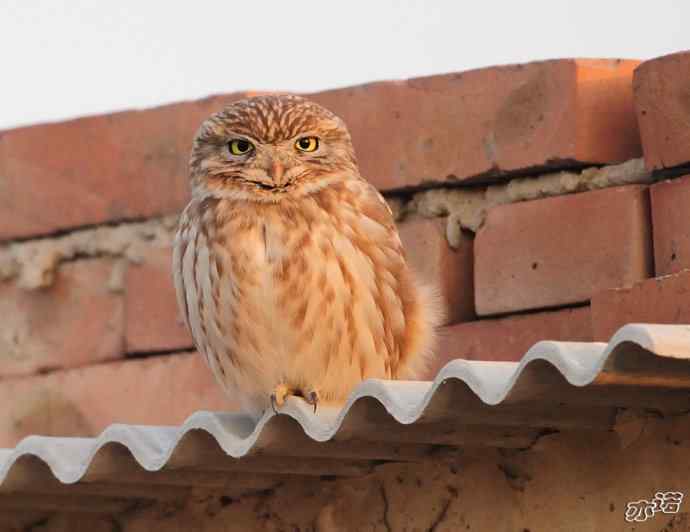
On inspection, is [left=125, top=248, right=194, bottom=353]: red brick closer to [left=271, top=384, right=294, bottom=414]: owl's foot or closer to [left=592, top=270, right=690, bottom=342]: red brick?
[left=271, top=384, right=294, bottom=414]: owl's foot

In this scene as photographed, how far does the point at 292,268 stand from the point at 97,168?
4.91 feet

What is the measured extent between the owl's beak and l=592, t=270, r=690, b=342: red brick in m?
0.72

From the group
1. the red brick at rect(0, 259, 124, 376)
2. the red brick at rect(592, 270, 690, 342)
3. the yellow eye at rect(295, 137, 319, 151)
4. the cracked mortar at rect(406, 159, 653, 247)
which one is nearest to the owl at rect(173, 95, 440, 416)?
the yellow eye at rect(295, 137, 319, 151)

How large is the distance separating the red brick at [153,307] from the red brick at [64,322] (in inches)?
2.6

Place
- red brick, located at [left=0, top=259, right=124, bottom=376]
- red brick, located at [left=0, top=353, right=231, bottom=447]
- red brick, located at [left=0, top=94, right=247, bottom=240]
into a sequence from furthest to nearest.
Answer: red brick, located at [left=0, top=259, right=124, bottom=376]
red brick, located at [left=0, top=94, right=247, bottom=240]
red brick, located at [left=0, top=353, right=231, bottom=447]

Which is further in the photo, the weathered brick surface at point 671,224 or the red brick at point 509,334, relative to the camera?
the red brick at point 509,334

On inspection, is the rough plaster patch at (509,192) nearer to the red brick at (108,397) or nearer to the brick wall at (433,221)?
the brick wall at (433,221)

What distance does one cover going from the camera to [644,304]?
3.90 metres

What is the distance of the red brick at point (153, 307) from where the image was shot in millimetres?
5277

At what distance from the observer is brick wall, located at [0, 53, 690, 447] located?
166 inches

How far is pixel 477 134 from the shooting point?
462cm

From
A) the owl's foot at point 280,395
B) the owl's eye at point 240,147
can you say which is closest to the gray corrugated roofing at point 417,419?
the owl's foot at point 280,395

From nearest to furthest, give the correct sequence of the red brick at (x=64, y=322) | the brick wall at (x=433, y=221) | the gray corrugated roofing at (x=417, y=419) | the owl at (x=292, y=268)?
the gray corrugated roofing at (x=417, y=419) → the owl at (x=292, y=268) → the brick wall at (x=433, y=221) → the red brick at (x=64, y=322)

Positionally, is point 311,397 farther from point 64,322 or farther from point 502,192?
point 64,322
